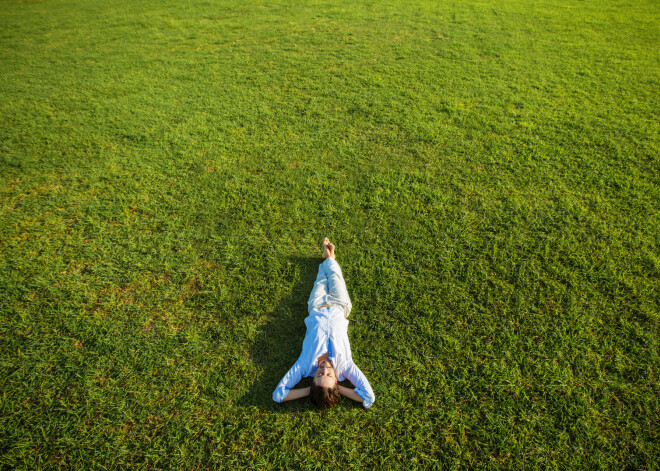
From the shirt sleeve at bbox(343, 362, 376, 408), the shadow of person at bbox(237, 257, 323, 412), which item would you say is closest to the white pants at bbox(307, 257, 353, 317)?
Answer: the shadow of person at bbox(237, 257, 323, 412)

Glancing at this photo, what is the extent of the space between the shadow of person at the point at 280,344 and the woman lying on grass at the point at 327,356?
0.14 m

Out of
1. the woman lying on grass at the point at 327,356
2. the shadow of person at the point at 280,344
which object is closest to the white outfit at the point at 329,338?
the woman lying on grass at the point at 327,356

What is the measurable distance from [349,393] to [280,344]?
79 centimetres

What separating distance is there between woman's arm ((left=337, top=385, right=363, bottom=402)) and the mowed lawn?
0.29 feet

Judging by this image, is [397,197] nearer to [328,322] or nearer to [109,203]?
[328,322]

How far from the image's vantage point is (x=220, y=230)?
394cm

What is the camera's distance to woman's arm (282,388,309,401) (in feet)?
Result: 8.79

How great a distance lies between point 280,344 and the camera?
10.0 ft

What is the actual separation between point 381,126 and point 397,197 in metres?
1.74

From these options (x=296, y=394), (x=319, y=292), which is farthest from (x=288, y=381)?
(x=319, y=292)

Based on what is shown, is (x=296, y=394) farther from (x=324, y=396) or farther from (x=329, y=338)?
(x=329, y=338)

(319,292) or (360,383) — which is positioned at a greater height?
(319,292)

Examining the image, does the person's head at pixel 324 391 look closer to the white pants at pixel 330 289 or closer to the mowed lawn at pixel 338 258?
the mowed lawn at pixel 338 258

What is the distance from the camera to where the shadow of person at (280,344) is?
2.74 m
